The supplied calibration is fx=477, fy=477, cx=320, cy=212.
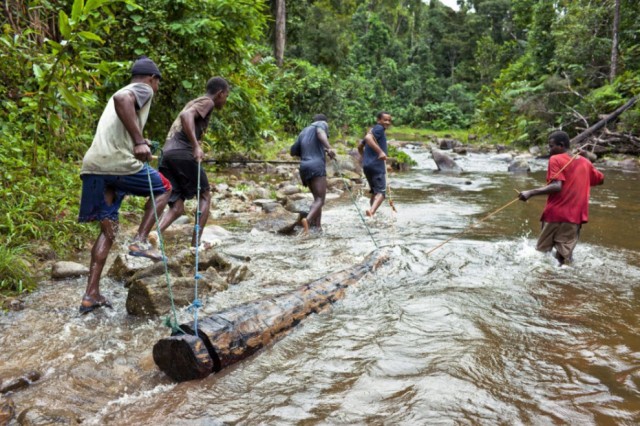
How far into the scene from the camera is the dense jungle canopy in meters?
4.76

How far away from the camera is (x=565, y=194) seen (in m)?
5.21

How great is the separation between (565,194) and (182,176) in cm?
417

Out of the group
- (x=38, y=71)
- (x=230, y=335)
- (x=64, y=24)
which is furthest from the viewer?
(x=38, y=71)

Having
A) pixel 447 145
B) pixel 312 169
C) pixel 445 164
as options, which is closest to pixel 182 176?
pixel 312 169

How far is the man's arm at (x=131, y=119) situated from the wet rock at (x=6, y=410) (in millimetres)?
1897

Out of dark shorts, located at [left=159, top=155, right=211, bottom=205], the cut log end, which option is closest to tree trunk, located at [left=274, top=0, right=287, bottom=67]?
dark shorts, located at [left=159, top=155, right=211, bottom=205]

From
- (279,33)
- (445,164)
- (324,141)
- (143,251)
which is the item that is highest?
(279,33)

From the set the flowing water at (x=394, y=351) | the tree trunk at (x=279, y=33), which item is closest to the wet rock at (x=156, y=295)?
the flowing water at (x=394, y=351)

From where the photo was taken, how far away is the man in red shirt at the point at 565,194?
5160mm

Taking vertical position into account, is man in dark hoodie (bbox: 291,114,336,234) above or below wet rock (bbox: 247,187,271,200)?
above

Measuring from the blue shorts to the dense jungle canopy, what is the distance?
0.65 m

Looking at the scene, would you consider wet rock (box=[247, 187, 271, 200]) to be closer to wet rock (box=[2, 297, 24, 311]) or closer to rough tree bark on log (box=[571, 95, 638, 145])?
wet rock (box=[2, 297, 24, 311])

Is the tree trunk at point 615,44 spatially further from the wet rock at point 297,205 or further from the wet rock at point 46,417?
the wet rock at point 46,417

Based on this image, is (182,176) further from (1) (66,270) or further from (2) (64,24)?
(2) (64,24)
